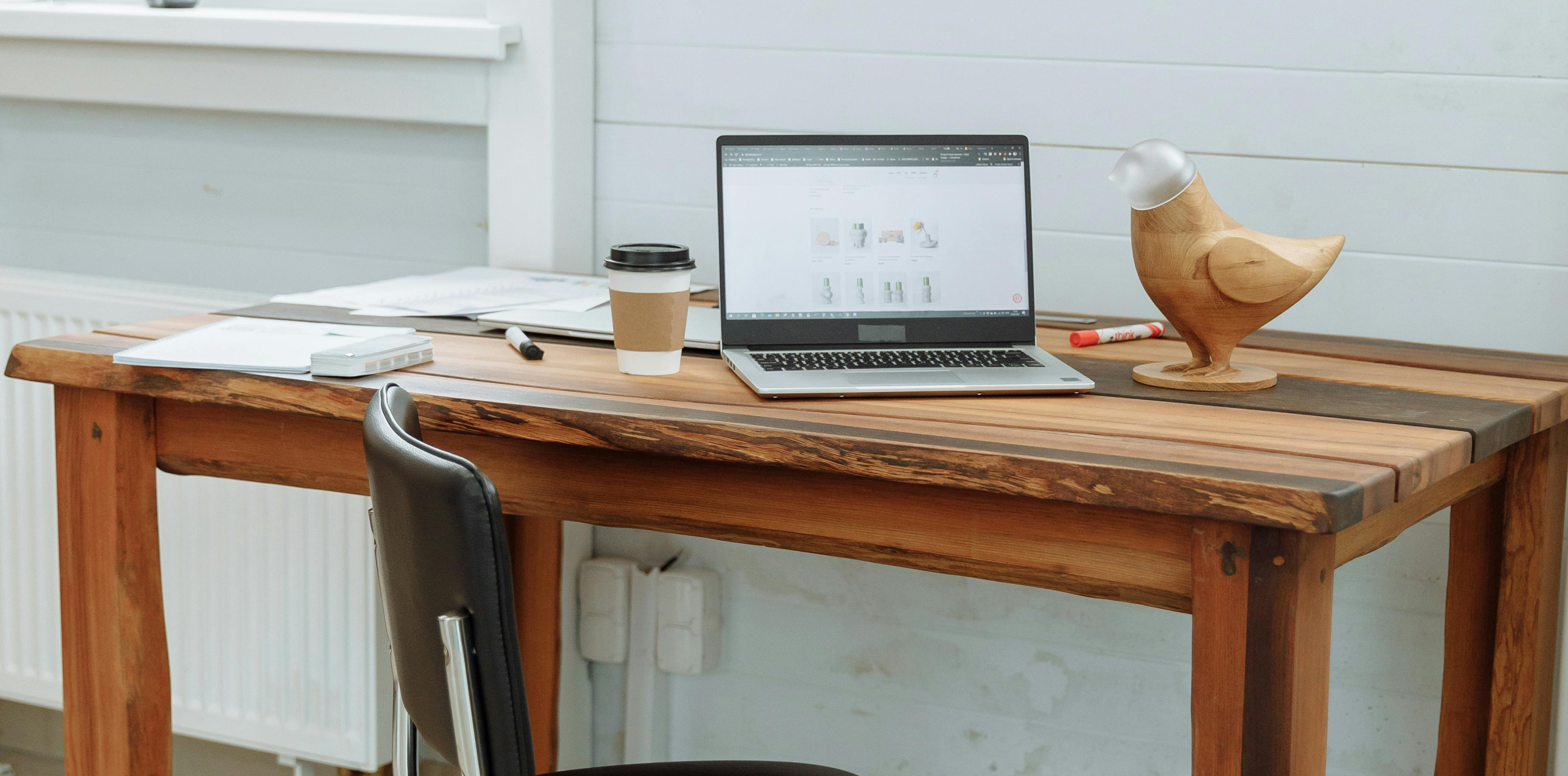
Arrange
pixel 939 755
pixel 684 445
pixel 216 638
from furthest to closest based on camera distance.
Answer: pixel 216 638
pixel 939 755
pixel 684 445

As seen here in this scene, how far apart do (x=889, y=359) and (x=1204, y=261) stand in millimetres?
272

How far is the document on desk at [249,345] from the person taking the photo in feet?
3.67

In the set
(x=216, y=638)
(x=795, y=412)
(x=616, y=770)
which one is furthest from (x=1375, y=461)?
(x=216, y=638)

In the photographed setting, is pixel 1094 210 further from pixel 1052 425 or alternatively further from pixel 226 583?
pixel 226 583

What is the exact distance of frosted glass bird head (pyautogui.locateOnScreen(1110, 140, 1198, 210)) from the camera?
3.47 feet

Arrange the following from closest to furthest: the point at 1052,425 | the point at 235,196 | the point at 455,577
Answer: the point at 455,577, the point at 1052,425, the point at 235,196

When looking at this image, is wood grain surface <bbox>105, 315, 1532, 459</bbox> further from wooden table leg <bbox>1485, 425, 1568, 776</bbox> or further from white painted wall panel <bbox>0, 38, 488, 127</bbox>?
white painted wall panel <bbox>0, 38, 488, 127</bbox>

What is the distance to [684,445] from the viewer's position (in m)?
0.97

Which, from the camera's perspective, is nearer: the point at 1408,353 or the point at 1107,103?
the point at 1408,353

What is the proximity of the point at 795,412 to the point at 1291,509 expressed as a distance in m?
0.36

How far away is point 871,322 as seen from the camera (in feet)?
4.07

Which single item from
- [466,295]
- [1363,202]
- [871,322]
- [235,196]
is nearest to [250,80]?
[235,196]

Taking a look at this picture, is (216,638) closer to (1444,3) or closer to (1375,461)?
(1375,461)

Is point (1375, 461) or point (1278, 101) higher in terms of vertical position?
point (1278, 101)
